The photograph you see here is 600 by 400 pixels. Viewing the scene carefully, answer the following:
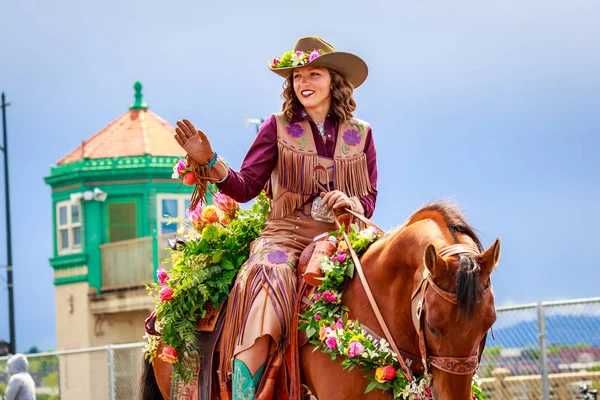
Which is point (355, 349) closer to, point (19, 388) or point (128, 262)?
point (19, 388)

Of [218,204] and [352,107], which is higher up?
[352,107]

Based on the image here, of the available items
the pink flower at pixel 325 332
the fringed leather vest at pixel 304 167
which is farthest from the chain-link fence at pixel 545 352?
the pink flower at pixel 325 332

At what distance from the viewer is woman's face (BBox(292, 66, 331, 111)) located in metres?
6.65

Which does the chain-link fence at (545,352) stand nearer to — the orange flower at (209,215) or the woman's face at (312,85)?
the orange flower at (209,215)

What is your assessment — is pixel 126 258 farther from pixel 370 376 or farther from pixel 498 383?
pixel 370 376

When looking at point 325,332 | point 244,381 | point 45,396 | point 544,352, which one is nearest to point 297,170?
point 325,332

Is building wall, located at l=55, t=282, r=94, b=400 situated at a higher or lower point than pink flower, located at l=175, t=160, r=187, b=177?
lower

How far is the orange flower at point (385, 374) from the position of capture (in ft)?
18.0

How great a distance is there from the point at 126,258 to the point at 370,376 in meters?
25.8

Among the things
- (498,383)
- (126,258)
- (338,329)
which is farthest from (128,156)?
(338,329)

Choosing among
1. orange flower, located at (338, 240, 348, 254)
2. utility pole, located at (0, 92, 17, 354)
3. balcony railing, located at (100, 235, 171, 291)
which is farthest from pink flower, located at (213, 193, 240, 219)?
balcony railing, located at (100, 235, 171, 291)

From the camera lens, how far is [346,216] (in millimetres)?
6348

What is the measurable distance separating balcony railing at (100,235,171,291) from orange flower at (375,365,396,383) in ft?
77.0

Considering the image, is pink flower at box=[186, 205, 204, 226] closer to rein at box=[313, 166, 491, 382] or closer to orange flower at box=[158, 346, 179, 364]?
orange flower at box=[158, 346, 179, 364]
